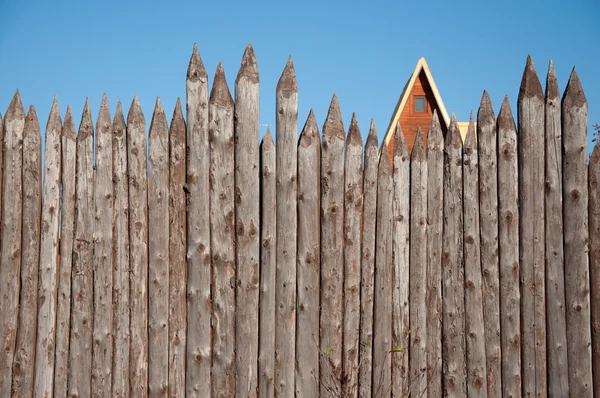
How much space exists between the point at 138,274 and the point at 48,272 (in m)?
0.81

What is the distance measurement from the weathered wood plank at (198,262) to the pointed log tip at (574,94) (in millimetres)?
3012

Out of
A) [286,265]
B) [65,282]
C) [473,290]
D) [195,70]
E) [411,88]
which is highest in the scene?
[411,88]

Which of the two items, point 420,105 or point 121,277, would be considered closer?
point 121,277

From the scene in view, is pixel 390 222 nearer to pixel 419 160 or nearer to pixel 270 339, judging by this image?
pixel 419 160

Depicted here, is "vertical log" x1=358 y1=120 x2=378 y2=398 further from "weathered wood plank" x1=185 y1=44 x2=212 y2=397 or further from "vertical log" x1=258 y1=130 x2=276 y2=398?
"weathered wood plank" x1=185 y1=44 x2=212 y2=397

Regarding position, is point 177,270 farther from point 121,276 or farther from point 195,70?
point 195,70

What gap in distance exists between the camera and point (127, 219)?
5.25 meters

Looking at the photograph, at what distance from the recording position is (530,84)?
17.8ft

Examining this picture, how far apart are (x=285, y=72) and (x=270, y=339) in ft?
7.12

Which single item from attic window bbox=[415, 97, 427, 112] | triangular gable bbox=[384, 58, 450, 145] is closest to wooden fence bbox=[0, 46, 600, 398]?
triangular gable bbox=[384, 58, 450, 145]

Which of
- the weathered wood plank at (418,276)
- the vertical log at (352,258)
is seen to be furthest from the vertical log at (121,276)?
the weathered wood plank at (418,276)

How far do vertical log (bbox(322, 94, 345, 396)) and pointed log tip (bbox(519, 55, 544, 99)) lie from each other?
161 centimetres

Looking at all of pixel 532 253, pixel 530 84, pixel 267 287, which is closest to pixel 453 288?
pixel 532 253

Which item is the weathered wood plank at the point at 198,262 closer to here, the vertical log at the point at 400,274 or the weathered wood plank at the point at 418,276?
the vertical log at the point at 400,274
